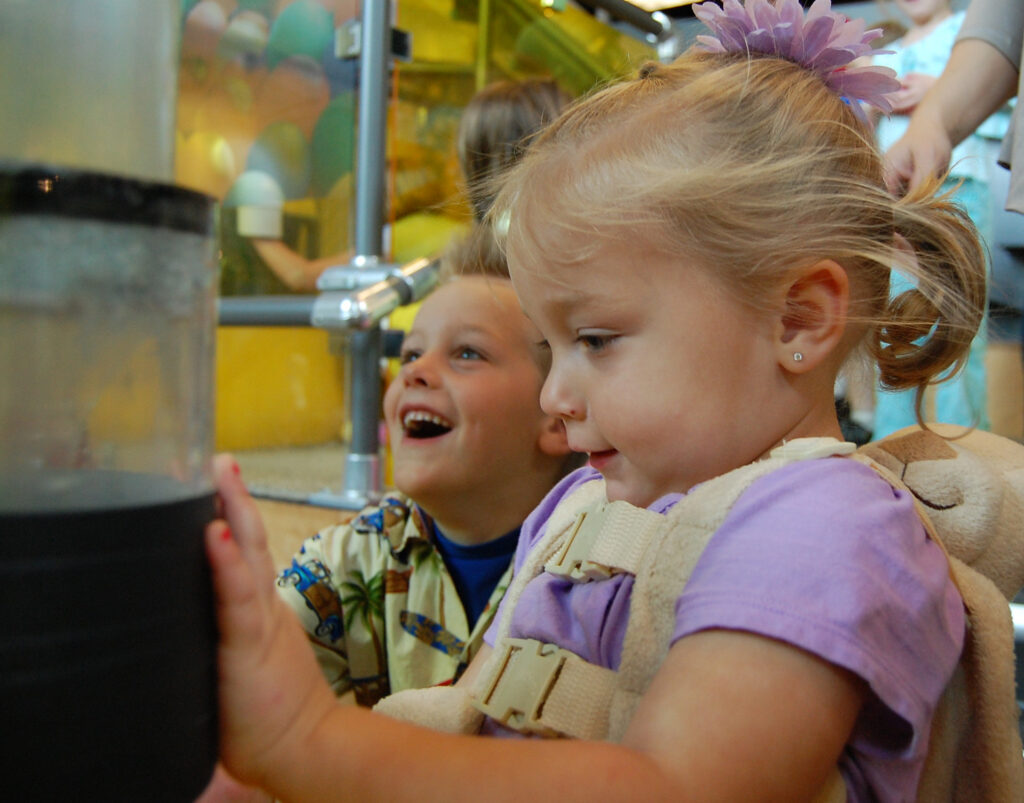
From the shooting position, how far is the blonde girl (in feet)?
1.60

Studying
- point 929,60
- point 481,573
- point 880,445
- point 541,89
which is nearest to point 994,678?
point 880,445

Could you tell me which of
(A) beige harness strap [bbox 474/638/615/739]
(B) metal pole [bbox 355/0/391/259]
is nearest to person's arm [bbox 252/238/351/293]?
(B) metal pole [bbox 355/0/391/259]

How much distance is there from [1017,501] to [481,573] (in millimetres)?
680

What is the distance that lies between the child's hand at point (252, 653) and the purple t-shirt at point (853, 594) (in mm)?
223

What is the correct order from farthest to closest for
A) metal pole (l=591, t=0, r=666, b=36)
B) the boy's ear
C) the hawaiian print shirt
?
1. metal pole (l=591, t=0, r=666, b=36)
2. the boy's ear
3. the hawaiian print shirt

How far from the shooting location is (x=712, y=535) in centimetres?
60

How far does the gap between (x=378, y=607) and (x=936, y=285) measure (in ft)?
2.53

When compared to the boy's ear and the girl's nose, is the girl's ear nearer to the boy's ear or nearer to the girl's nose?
the girl's nose

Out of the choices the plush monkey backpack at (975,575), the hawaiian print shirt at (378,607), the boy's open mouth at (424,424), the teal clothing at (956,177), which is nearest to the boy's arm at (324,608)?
the hawaiian print shirt at (378,607)

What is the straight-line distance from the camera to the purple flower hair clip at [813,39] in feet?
2.51

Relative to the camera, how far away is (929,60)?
7.38 ft

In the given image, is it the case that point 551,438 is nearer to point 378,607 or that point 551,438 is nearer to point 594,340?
point 378,607

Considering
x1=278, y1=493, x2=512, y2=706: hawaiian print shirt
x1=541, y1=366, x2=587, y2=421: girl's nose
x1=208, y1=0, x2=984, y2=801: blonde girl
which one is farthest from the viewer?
x1=278, y1=493, x2=512, y2=706: hawaiian print shirt

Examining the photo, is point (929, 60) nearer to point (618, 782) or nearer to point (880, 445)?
point (880, 445)
